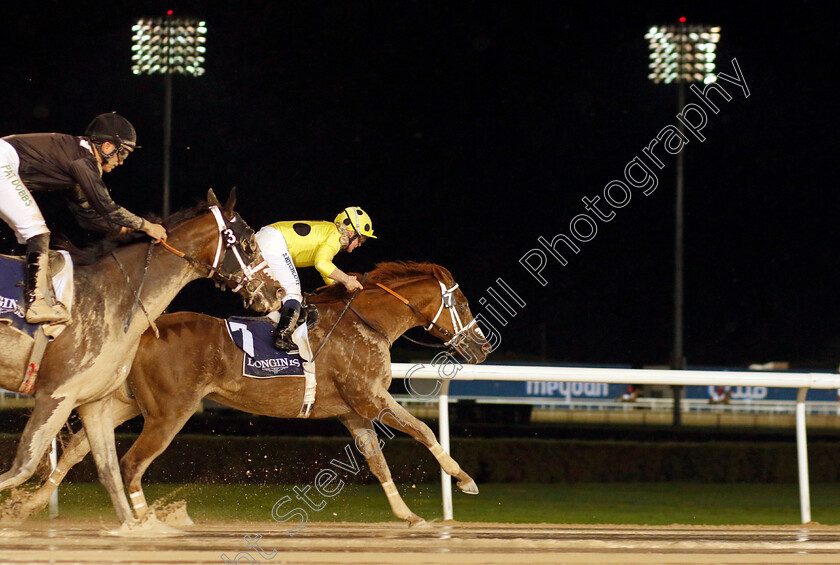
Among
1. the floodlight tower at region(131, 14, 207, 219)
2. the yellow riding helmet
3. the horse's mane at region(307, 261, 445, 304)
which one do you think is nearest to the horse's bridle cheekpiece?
the horse's mane at region(307, 261, 445, 304)

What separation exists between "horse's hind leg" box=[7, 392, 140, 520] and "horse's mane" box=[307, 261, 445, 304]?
127cm

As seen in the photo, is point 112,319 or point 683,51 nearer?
point 112,319

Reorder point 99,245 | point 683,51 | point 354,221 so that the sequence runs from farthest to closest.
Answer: point 683,51
point 354,221
point 99,245

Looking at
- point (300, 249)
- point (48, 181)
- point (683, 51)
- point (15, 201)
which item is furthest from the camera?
point (683, 51)

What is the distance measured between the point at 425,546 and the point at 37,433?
1589 mm

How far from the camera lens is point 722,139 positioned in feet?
122

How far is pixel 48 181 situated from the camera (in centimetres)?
404

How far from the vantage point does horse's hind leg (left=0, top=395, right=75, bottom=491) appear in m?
3.69

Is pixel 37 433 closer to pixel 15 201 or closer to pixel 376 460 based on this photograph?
pixel 15 201

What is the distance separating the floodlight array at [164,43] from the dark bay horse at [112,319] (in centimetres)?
1183

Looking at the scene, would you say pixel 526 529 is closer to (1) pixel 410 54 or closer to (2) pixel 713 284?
(1) pixel 410 54

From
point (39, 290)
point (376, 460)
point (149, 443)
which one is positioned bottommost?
point (376, 460)

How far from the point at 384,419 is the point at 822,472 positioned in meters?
8.47

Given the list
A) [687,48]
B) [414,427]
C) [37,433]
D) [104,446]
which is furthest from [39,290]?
[687,48]
